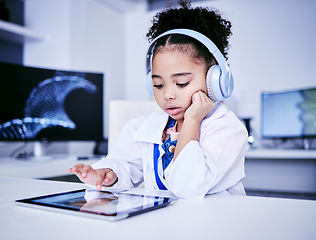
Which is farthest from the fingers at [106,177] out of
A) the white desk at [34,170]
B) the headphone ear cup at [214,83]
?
the white desk at [34,170]

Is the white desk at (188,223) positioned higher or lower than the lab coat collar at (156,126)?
lower

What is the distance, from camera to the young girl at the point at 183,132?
0.66 m

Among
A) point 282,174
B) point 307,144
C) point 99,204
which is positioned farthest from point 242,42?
point 99,204

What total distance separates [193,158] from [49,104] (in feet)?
4.54

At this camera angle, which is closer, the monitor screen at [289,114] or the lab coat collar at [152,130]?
the lab coat collar at [152,130]

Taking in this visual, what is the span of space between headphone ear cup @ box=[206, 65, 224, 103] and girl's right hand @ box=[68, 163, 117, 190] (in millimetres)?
339

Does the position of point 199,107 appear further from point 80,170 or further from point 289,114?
point 289,114

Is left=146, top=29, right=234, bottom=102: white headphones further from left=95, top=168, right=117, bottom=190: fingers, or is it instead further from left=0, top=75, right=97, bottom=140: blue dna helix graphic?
left=0, top=75, right=97, bottom=140: blue dna helix graphic

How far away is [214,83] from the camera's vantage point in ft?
2.63

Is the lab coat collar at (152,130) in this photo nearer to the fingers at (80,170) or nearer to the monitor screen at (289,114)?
the fingers at (80,170)

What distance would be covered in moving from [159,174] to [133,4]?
3.29 meters

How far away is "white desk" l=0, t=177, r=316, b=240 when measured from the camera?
1.14 feet

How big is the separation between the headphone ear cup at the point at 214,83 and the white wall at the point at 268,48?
2.18m

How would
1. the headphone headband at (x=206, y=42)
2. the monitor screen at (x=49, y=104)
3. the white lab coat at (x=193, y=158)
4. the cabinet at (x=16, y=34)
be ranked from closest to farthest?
the white lab coat at (x=193, y=158), the headphone headband at (x=206, y=42), the monitor screen at (x=49, y=104), the cabinet at (x=16, y=34)
